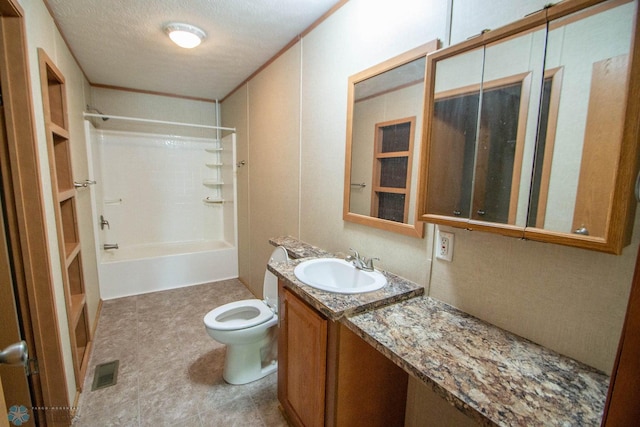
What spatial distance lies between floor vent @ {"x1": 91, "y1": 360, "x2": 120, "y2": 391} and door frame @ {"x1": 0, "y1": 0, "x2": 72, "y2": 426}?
0.38m

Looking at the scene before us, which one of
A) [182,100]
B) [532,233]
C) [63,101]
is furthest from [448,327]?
[182,100]

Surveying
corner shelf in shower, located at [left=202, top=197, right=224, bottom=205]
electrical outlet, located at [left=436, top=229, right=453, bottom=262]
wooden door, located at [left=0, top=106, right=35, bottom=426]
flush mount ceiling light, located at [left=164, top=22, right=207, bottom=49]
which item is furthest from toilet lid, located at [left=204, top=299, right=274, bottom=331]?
corner shelf in shower, located at [left=202, top=197, right=224, bottom=205]

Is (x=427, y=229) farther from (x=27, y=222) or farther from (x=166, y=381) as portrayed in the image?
(x=166, y=381)

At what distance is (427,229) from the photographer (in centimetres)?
128

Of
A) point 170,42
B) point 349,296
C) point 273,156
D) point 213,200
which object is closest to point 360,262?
point 349,296

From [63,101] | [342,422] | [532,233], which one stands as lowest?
[342,422]

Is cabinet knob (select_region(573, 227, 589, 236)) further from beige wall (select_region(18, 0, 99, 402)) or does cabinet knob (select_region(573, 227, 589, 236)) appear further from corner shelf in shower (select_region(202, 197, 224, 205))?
corner shelf in shower (select_region(202, 197, 224, 205))

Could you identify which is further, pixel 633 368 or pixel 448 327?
pixel 448 327

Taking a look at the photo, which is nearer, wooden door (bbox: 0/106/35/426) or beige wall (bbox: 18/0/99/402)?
wooden door (bbox: 0/106/35/426)

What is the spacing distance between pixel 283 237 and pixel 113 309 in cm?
199

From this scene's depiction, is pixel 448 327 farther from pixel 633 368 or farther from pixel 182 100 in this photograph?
pixel 182 100

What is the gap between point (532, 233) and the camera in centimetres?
88

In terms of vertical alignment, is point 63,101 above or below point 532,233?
above

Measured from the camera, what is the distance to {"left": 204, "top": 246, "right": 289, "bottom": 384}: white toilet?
5.97ft
